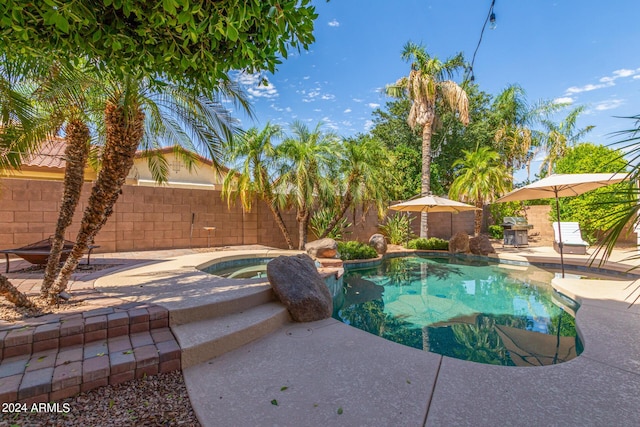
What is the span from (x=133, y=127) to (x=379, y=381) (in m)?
4.27

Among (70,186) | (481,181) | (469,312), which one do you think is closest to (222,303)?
(70,186)

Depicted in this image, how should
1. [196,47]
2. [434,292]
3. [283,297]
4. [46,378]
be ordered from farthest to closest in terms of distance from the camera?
[434,292] < [283,297] < [46,378] < [196,47]

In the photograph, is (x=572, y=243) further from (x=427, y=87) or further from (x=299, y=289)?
(x=299, y=289)

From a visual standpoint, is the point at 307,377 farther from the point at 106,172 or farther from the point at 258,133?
the point at 258,133

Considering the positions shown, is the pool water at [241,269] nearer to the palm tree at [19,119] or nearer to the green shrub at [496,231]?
the palm tree at [19,119]

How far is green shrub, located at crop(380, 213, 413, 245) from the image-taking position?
49.2 feet

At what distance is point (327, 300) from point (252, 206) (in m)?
8.51

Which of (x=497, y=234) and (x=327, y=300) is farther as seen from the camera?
(x=497, y=234)

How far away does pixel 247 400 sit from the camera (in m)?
2.51

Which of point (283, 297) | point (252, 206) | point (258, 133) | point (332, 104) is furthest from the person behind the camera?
point (332, 104)

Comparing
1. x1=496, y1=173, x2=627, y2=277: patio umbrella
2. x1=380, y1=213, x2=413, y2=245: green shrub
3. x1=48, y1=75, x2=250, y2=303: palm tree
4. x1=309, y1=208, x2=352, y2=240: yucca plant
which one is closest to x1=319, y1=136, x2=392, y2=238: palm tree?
x1=309, y1=208, x2=352, y2=240: yucca plant

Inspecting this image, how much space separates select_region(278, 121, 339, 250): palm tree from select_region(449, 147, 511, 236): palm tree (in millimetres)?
6982

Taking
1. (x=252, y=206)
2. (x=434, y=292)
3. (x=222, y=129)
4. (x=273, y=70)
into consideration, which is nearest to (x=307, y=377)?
(x=273, y=70)

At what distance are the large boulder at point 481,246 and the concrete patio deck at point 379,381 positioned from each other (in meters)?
7.89
